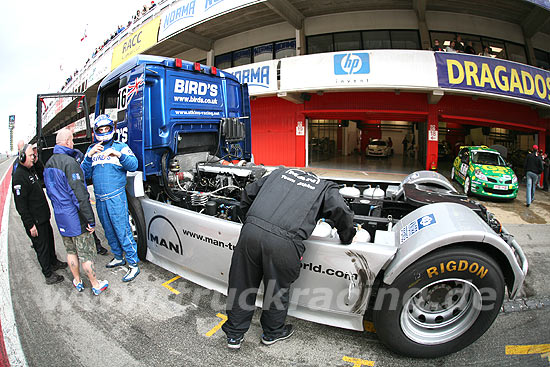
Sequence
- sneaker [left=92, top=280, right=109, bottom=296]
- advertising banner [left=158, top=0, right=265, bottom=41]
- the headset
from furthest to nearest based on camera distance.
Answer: advertising banner [left=158, top=0, right=265, bottom=41] → the headset → sneaker [left=92, top=280, right=109, bottom=296]

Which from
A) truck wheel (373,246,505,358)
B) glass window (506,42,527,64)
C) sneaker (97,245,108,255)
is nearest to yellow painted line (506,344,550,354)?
truck wheel (373,246,505,358)

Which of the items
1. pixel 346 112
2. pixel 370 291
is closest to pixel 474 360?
pixel 370 291

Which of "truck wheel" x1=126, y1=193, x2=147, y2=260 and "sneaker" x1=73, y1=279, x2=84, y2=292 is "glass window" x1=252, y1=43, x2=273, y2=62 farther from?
"sneaker" x1=73, y1=279, x2=84, y2=292

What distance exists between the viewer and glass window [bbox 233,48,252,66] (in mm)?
15562

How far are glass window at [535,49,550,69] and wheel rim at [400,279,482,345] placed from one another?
16.1 m

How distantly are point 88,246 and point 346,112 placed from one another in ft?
41.6

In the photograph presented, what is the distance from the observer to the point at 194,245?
3066 millimetres

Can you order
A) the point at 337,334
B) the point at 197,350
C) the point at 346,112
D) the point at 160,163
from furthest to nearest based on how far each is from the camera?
the point at 346,112, the point at 160,163, the point at 337,334, the point at 197,350

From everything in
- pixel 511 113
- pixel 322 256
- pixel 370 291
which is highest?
pixel 511 113

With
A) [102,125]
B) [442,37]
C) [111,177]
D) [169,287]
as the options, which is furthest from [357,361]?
[442,37]

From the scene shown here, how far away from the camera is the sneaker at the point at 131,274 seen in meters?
3.54

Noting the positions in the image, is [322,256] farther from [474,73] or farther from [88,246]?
[474,73]

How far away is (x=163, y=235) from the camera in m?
3.50

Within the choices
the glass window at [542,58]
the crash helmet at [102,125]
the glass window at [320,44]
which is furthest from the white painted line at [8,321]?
the glass window at [542,58]
